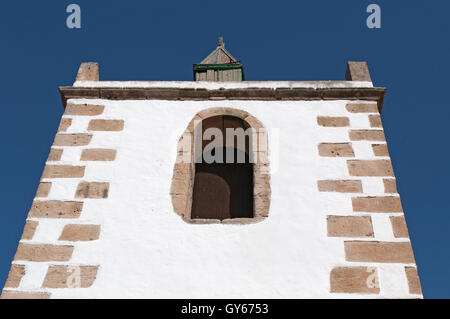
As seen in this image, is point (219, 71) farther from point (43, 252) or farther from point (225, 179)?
point (43, 252)

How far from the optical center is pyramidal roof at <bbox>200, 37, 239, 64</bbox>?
9.35 meters

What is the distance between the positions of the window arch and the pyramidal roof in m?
2.55

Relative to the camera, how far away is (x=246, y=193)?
6523 mm

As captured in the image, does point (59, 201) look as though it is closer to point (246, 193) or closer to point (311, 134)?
point (246, 193)

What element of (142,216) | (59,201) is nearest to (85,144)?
(59,201)

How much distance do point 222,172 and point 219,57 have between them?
3254 millimetres

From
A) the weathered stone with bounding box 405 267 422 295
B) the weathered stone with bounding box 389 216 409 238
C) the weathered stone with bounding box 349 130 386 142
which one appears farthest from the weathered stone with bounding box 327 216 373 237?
the weathered stone with bounding box 349 130 386 142

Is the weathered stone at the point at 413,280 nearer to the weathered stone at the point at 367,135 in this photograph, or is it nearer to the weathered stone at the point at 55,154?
the weathered stone at the point at 367,135

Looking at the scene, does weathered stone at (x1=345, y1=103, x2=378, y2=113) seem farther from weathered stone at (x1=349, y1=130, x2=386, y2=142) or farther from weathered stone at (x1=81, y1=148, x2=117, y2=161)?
weathered stone at (x1=81, y1=148, x2=117, y2=161)

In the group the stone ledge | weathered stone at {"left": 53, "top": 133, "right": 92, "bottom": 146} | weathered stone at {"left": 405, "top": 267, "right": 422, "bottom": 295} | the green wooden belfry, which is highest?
the green wooden belfry

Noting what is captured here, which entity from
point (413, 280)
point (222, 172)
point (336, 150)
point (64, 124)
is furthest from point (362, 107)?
point (64, 124)

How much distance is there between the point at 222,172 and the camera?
677 cm
